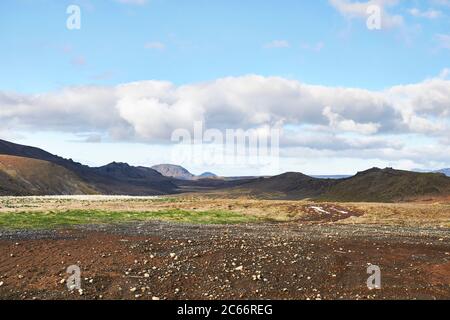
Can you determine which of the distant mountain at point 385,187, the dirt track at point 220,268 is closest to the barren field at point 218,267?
the dirt track at point 220,268

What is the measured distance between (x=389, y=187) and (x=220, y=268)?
4528 inches

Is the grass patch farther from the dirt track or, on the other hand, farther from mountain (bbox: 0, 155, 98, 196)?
mountain (bbox: 0, 155, 98, 196)

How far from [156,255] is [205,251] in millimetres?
2286

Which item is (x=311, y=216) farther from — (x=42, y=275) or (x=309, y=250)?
(x=42, y=275)

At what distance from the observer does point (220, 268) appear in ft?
67.2

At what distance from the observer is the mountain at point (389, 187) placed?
11531cm

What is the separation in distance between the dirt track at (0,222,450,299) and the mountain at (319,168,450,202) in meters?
94.8

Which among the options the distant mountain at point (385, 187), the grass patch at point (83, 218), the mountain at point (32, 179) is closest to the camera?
the grass patch at point (83, 218)

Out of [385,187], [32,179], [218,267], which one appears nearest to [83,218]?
[218,267]

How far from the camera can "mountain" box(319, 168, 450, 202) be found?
115 meters

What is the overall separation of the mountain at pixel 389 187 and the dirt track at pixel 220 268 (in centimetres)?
9483

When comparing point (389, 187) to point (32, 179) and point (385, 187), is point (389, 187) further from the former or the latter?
point (32, 179)

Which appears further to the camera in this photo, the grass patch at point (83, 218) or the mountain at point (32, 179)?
the mountain at point (32, 179)

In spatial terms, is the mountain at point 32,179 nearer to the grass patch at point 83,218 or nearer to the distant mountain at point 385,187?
the distant mountain at point 385,187
